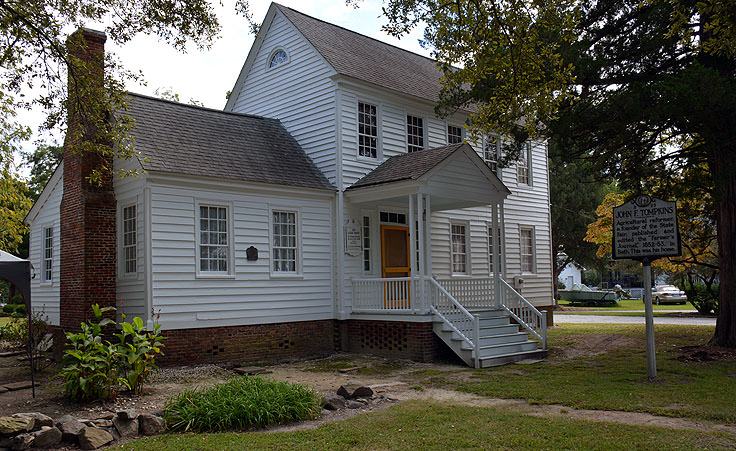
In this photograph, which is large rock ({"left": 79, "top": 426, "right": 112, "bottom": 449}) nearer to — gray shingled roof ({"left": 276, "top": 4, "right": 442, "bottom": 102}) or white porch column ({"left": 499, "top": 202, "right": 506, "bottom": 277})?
gray shingled roof ({"left": 276, "top": 4, "right": 442, "bottom": 102})

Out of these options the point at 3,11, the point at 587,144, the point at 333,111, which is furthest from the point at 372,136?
the point at 3,11

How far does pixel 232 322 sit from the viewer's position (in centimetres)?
1345

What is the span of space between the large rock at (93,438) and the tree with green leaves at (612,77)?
23.3 feet

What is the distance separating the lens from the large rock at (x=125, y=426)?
748 centimetres

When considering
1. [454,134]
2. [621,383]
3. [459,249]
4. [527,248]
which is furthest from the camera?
[527,248]

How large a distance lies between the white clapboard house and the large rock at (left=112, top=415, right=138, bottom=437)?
4.68 metres

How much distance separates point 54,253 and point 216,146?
5.06m

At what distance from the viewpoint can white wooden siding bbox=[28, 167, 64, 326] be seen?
15.5 meters

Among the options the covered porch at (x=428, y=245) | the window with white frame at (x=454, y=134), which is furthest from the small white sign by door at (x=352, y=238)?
the window with white frame at (x=454, y=134)

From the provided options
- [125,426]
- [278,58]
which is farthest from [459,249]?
[125,426]

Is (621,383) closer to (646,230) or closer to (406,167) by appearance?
(646,230)

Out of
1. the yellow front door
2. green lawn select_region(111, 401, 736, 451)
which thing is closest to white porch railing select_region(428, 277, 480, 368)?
the yellow front door

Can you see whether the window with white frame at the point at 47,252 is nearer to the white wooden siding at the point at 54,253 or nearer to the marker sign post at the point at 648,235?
the white wooden siding at the point at 54,253

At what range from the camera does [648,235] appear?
10.8m
